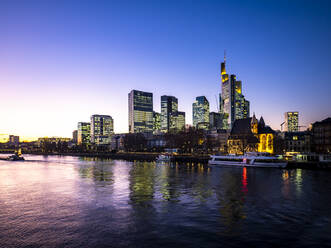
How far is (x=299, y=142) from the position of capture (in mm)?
179625

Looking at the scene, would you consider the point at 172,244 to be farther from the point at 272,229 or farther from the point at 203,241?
the point at 272,229

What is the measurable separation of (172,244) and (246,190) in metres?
28.1

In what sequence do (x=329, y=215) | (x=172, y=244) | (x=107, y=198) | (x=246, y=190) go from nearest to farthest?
(x=172, y=244) < (x=329, y=215) < (x=107, y=198) < (x=246, y=190)

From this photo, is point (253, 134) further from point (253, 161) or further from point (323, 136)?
point (253, 161)

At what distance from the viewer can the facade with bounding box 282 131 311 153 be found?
17588cm

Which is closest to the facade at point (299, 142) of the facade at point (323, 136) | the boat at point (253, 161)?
the facade at point (323, 136)

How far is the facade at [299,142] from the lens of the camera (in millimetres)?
175875

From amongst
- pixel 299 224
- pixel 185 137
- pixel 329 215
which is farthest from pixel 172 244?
pixel 185 137

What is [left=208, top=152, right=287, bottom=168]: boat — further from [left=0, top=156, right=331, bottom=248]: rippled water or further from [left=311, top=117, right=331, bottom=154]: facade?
[left=311, top=117, right=331, bottom=154]: facade

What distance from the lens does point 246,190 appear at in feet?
148

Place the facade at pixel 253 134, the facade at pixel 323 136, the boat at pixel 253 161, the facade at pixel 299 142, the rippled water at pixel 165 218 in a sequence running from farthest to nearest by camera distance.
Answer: the facade at pixel 299 142 → the facade at pixel 253 134 → the facade at pixel 323 136 → the boat at pixel 253 161 → the rippled water at pixel 165 218

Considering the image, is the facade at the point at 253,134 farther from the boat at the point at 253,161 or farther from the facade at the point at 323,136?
the boat at the point at 253,161

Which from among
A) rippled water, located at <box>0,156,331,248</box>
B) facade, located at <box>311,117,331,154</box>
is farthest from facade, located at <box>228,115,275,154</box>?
rippled water, located at <box>0,156,331,248</box>

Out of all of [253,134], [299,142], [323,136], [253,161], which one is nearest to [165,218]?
[253,161]
